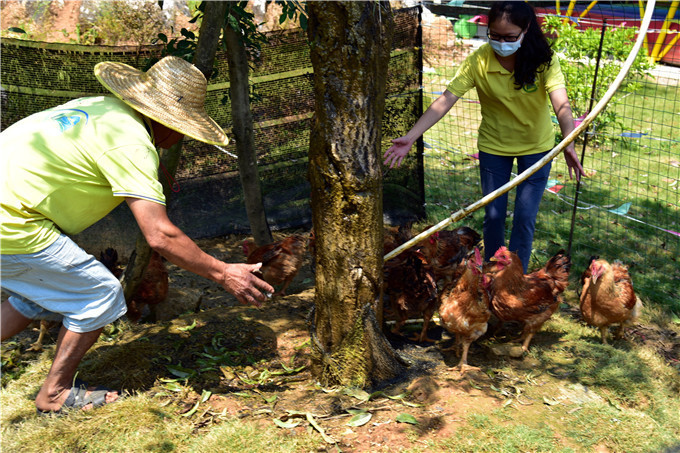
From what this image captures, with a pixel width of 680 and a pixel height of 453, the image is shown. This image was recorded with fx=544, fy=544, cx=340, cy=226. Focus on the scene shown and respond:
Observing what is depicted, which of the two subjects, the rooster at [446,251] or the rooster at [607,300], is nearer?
the rooster at [607,300]

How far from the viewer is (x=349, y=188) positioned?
3.21 m

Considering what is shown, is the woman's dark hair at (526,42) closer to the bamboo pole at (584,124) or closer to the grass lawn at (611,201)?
the bamboo pole at (584,124)

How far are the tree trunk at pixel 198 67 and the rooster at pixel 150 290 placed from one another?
Result: 0.72 ft

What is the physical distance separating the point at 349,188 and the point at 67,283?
1730 millimetres

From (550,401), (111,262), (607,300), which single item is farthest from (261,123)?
(550,401)

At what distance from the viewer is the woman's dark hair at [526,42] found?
155 inches

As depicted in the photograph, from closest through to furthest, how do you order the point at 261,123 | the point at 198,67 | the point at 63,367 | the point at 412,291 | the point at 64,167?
the point at 64,167 → the point at 63,367 → the point at 198,67 → the point at 412,291 → the point at 261,123

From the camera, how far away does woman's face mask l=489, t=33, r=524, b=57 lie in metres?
4.01

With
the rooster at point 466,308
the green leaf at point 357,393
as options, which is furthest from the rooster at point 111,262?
the rooster at point 466,308

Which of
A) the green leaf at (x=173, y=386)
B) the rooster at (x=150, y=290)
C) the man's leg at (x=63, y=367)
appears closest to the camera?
the man's leg at (x=63, y=367)

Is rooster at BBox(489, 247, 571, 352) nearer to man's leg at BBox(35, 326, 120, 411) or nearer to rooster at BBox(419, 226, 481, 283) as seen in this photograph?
rooster at BBox(419, 226, 481, 283)

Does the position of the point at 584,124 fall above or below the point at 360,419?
above

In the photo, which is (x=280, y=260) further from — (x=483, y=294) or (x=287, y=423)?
(x=287, y=423)

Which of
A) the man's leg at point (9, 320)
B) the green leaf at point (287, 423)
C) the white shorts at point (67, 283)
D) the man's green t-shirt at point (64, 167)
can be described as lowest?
the green leaf at point (287, 423)
